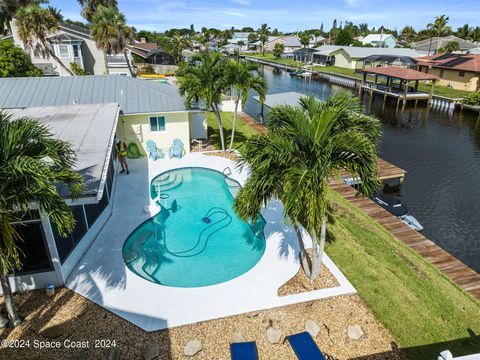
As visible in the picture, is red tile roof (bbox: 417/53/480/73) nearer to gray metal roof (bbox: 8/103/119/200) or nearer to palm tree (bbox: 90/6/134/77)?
palm tree (bbox: 90/6/134/77)

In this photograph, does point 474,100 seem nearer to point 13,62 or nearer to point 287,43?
point 13,62

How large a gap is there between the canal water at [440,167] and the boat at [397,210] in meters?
0.92

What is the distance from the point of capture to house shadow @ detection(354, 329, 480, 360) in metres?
8.30

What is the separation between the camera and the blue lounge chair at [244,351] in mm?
7973

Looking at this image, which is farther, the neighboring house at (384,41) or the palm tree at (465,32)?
the neighboring house at (384,41)

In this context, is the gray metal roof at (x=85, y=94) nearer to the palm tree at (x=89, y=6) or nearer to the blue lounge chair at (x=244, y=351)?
the blue lounge chair at (x=244, y=351)

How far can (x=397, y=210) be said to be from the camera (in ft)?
55.7

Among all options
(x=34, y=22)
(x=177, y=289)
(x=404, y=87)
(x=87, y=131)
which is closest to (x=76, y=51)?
(x=34, y=22)

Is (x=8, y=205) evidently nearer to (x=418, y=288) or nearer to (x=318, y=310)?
(x=318, y=310)

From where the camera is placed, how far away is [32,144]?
7.52m

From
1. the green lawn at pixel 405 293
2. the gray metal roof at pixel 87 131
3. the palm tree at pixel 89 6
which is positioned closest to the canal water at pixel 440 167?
the green lawn at pixel 405 293

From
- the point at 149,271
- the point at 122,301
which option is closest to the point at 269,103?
the point at 149,271

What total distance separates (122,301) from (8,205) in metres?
4.38

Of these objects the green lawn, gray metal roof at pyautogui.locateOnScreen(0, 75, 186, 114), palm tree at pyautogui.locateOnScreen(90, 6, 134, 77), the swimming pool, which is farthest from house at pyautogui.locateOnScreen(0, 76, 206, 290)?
palm tree at pyautogui.locateOnScreen(90, 6, 134, 77)
